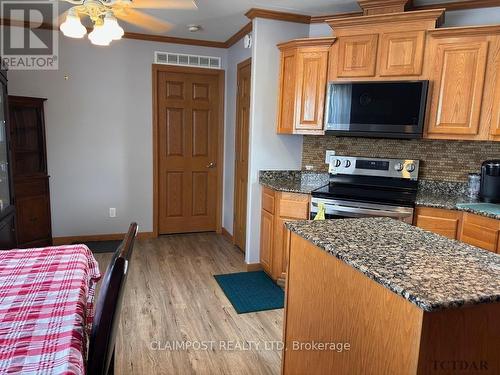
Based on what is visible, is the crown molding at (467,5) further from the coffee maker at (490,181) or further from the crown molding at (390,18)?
the coffee maker at (490,181)

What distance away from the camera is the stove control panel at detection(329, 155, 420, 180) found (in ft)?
10.6

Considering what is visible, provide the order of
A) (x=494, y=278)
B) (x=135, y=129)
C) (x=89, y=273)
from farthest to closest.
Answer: (x=135, y=129) → (x=89, y=273) → (x=494, y=278)

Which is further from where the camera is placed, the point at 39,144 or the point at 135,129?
the point at 135,129

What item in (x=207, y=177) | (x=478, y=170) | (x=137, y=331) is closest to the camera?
(x=137, y=331)

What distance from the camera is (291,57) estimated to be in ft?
10.8

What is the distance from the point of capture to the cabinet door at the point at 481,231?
2.41 meters

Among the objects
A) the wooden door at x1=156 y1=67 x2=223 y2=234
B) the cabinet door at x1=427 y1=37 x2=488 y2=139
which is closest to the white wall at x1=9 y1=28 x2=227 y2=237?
the wooden door at x1=156 y1=67 x2=223 y2=234

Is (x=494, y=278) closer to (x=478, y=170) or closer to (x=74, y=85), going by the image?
(x=478, y=170)

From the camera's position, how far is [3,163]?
3.06 metres

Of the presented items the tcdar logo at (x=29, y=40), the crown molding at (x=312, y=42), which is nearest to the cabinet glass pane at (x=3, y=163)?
the tcdar logo at (x=29, y=40)

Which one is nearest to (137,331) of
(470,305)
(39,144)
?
(470,305)

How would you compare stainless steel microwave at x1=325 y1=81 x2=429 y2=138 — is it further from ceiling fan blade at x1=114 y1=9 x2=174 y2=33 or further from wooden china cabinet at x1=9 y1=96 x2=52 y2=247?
wooden china cabinet at x1=9 y1=96 x2=52 y2=247

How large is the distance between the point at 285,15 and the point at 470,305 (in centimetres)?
307

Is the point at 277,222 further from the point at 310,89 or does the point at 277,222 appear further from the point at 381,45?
the point at 381,45
